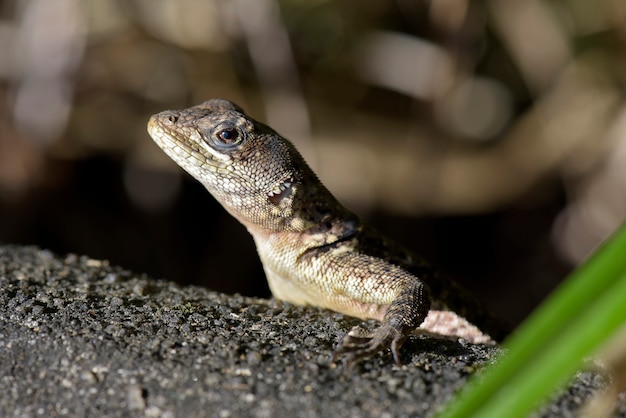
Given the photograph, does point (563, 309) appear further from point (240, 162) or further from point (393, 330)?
point (240, 162)

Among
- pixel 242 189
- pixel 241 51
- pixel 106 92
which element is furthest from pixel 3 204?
pixel 242 189

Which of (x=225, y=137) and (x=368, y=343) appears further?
(x=225, y=137)

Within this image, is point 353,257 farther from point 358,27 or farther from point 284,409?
point 358,27

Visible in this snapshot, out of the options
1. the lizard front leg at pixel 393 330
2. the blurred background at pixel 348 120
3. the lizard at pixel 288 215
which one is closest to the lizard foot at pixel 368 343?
the lizard front leg at pixel 393 330

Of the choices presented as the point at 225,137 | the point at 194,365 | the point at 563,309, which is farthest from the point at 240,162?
the point at 563,309

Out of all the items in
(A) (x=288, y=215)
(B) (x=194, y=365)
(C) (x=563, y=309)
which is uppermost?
(C) (x=563, y=309)

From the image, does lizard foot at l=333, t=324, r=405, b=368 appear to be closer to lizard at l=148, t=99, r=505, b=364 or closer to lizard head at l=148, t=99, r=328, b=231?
lizard at l=148, t=99, r=505, b=364
